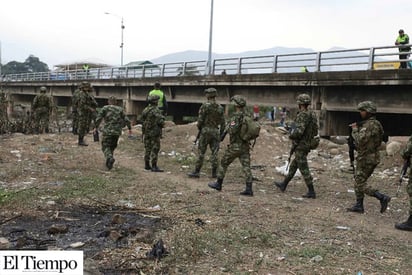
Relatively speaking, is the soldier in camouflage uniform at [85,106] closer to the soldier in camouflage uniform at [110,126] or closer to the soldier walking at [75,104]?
the soldier walking at [75,104]

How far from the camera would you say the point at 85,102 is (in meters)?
11.8

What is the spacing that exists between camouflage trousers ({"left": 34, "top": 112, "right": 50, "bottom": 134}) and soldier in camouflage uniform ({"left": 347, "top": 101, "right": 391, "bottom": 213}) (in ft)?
38.0

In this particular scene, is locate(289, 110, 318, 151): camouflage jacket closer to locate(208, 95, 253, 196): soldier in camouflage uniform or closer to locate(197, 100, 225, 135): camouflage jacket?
locate(208, 95, 253, 196): soldier in camouflage uniform

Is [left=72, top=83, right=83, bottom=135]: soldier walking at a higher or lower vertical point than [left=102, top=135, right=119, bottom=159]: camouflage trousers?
higher

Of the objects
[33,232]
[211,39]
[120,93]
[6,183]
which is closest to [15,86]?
[120,93]

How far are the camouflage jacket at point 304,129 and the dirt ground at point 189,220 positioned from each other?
3.32 ft

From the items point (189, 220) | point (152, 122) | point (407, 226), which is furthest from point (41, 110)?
point (407, 226)

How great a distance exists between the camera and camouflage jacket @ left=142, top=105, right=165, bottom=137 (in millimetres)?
→ 8891

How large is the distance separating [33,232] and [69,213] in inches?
34.3

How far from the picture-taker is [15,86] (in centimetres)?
4312

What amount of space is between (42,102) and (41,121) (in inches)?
40.9

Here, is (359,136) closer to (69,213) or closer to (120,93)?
(69,213)

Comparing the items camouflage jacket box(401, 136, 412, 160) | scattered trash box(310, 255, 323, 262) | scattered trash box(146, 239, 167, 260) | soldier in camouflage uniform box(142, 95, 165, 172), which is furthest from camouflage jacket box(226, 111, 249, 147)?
scattered trash box(146, 239, 167, 260)

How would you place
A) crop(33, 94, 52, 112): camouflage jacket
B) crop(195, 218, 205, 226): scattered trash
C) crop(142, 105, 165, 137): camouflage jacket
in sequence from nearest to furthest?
crop(195, 218, 205, 226): scattered trash, crop(142, 105, 165, 137): camouflage jacket, crop(33, 94, 52, 112): camouflage jacket
